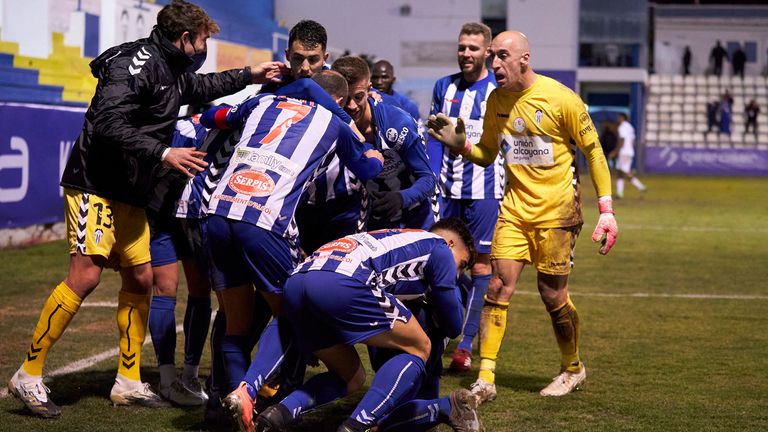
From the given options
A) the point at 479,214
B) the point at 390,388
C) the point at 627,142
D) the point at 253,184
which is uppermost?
the point at 253,184

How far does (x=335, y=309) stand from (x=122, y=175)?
5.66ft

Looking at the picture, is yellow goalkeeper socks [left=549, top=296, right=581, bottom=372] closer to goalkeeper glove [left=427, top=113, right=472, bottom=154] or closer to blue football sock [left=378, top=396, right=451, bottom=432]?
goalkeeper glove [left=427, top=113, right=472, bottom=154]

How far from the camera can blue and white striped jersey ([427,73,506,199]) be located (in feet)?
27.2

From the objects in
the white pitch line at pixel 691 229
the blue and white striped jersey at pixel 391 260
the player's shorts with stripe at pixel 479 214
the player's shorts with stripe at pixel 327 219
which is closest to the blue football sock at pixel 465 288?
the player's shorts with stripe at pixel 479 214

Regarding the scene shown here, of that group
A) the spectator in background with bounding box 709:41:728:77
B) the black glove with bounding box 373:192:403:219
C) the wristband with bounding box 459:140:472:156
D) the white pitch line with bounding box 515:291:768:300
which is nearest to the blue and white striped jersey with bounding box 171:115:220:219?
the black glove with bounding box 373:192:403:219

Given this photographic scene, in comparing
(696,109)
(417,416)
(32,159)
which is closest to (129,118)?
(417,416)

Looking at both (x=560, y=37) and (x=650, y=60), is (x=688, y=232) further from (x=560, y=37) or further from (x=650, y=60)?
(x=650, y=60)

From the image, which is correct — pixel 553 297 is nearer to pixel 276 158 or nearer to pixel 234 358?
pixel 234 358

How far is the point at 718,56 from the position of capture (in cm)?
5128

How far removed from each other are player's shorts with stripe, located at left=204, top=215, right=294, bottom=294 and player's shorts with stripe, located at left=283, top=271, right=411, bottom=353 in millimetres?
267

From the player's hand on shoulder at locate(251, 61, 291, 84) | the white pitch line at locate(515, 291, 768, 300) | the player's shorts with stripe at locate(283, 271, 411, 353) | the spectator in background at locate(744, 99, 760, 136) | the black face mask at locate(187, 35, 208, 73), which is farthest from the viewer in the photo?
the spectator in background at locate(744, 99, 760, 136)

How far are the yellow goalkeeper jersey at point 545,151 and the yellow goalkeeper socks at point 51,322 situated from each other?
247cm

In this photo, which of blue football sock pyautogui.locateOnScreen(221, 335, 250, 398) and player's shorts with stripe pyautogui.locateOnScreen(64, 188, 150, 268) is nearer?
blue football sock pyautogui.locateOnScreen(221, 335, 250, 398)

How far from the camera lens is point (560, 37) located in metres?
43.8
